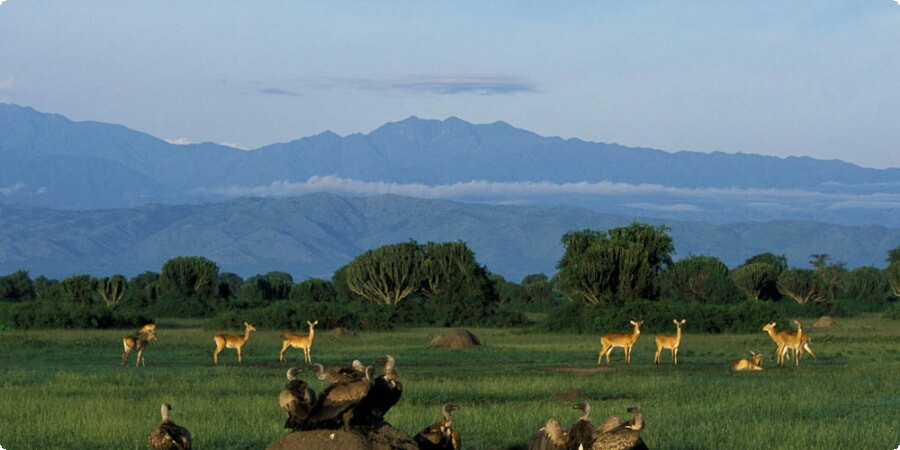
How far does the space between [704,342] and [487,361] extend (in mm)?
15365

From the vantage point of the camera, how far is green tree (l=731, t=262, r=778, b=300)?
3971 inches

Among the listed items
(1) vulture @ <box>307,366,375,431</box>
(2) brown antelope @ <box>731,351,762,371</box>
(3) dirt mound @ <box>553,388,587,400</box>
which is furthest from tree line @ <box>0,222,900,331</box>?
(1) vulture @ <box>307,366,375,431</box>

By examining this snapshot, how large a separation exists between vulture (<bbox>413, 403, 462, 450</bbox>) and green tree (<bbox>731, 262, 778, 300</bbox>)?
274 feet

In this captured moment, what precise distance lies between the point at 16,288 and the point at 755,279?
6601cm

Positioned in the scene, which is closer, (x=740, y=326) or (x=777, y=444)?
(x=777, y=444)

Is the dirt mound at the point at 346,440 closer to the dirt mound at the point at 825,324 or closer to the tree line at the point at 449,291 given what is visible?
the tree line at the point at 449,291

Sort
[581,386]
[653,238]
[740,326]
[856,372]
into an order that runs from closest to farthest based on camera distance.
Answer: [581,386] < [856,372] < [740,326] < [653,238]

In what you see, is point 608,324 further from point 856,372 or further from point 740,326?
point 856,372

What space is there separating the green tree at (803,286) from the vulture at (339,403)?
84.8 m

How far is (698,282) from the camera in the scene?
103 m

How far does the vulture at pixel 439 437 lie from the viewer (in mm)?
19109

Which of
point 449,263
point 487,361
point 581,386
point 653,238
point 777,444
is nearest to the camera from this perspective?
point 777,444

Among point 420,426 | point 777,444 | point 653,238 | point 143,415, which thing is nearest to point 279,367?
point 143,415

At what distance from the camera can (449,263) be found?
85750 millimetres
